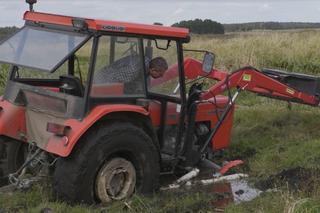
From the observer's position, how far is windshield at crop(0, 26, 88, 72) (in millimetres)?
5784

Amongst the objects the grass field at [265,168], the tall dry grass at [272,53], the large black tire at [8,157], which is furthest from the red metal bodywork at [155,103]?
the tall dry grass at [272,53]

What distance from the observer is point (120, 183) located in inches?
239

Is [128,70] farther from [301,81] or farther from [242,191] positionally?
[301,81]

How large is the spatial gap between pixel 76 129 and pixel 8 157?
1450mm

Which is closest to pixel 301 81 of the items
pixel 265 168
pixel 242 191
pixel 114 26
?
pixel 265 168

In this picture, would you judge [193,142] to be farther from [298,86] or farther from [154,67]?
[298,86]

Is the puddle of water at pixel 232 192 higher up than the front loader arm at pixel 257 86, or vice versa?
the front loader arm at pixel 257 86

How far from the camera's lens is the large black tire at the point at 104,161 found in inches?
224

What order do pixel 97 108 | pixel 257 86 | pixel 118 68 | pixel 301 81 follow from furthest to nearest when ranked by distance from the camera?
pixel 301 81 < pixel 257 86 < pixel 118 68 < pixel 97 108

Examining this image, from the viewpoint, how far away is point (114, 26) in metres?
5.91

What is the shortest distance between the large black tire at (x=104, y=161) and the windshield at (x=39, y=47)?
84 cm

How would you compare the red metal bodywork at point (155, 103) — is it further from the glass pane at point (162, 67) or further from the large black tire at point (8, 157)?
the large black tire at point (8, 157)

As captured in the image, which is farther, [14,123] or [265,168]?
[265,168]

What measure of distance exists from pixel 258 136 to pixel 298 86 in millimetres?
1054
